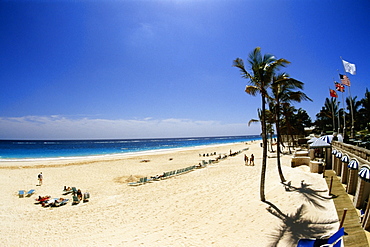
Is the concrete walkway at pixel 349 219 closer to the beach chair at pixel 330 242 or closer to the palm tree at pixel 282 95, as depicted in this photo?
the beach chair at pixel 330 242

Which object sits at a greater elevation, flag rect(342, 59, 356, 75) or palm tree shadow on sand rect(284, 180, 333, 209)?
flag rect(342, 59, 356, 75)

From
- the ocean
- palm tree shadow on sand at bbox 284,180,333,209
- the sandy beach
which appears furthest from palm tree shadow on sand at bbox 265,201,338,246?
the ocean

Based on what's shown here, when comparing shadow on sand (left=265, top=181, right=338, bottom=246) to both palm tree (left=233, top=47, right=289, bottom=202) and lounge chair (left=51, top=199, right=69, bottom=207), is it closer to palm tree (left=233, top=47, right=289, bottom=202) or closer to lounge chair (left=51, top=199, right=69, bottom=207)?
palm tree (left=233, top=47, right=289, bottom=202)

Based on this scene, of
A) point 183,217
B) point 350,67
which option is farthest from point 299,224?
point 350,67

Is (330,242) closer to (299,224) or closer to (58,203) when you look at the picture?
(299,224)

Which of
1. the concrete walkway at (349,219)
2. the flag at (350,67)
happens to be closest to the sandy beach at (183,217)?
the concrete walkway at (349,219)

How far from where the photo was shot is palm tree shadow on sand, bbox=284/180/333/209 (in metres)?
8.79

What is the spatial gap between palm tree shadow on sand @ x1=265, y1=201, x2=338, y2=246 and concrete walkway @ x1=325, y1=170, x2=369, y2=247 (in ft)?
2.02

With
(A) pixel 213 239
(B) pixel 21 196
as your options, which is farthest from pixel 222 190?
(B) pixel 21 196

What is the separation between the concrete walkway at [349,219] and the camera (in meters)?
5.48

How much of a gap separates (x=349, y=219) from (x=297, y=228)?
66.7 inches

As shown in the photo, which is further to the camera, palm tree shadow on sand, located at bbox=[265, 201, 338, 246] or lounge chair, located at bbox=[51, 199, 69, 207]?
lounge chair, located at bbox=[51, 199, 69, 207]

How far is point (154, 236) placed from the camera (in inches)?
304

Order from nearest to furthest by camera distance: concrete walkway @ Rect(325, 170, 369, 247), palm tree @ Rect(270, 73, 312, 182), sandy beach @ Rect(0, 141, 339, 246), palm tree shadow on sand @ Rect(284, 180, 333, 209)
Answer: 1. concrete walkway @ Rect(325, 170, 369, 247)
2. sandy beach @ Rect(0, 141, 339, 246)
3. palm tree shadow on sand @ Rect(284, 180, 333, 209)
4. palm tree @ Rect(270, 73, 312, 182)
